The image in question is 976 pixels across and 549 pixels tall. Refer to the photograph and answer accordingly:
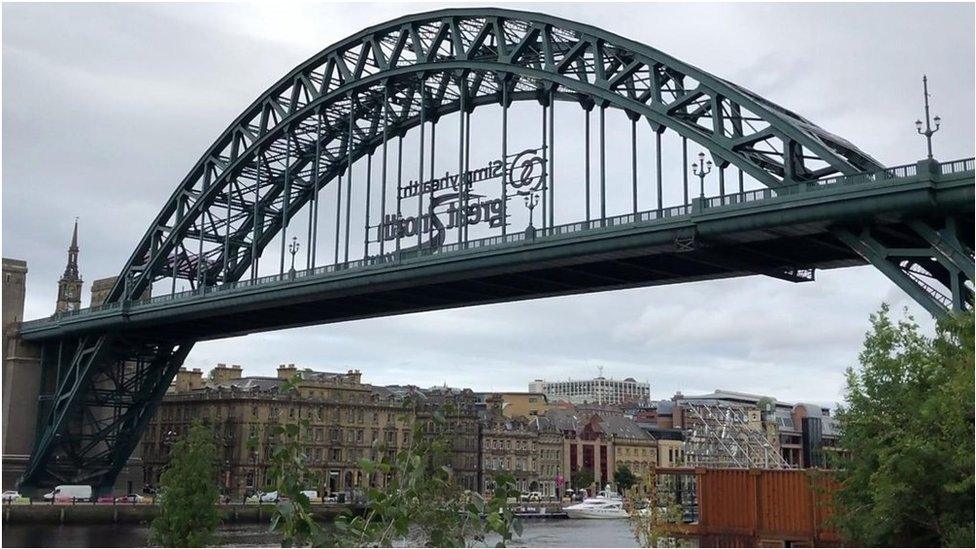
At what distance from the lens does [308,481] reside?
A: 11156mm

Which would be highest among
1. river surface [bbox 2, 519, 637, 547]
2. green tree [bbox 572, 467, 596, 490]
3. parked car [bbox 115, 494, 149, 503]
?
green tree [bbox 572, 467, 596, 490]

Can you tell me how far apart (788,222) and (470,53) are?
69.4 ft

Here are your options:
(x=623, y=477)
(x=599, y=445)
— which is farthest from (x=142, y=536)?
(x=599, y=445)

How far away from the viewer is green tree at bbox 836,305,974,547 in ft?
Result: 75.5

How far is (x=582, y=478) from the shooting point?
426 ft

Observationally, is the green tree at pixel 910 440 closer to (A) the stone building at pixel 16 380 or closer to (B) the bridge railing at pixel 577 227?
(B) the bridge railing at pixel 577 227

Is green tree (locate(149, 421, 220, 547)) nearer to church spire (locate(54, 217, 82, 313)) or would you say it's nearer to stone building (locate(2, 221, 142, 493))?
stone building (locate(2, 221, 142, 493))

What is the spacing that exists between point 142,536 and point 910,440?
52826 mm

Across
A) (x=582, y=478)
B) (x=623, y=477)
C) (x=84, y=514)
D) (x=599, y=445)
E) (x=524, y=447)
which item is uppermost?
(x=599, y=445)

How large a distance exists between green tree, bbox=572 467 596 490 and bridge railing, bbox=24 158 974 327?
225 ft

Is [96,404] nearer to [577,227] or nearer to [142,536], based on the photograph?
[142,536]

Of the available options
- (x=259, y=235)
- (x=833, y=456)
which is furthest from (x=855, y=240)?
(x=259, y=235)

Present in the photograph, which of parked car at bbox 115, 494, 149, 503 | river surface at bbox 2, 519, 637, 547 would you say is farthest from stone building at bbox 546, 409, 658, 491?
parked car at bbox 115, 494, 149, 503

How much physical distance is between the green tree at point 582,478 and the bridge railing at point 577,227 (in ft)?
225
